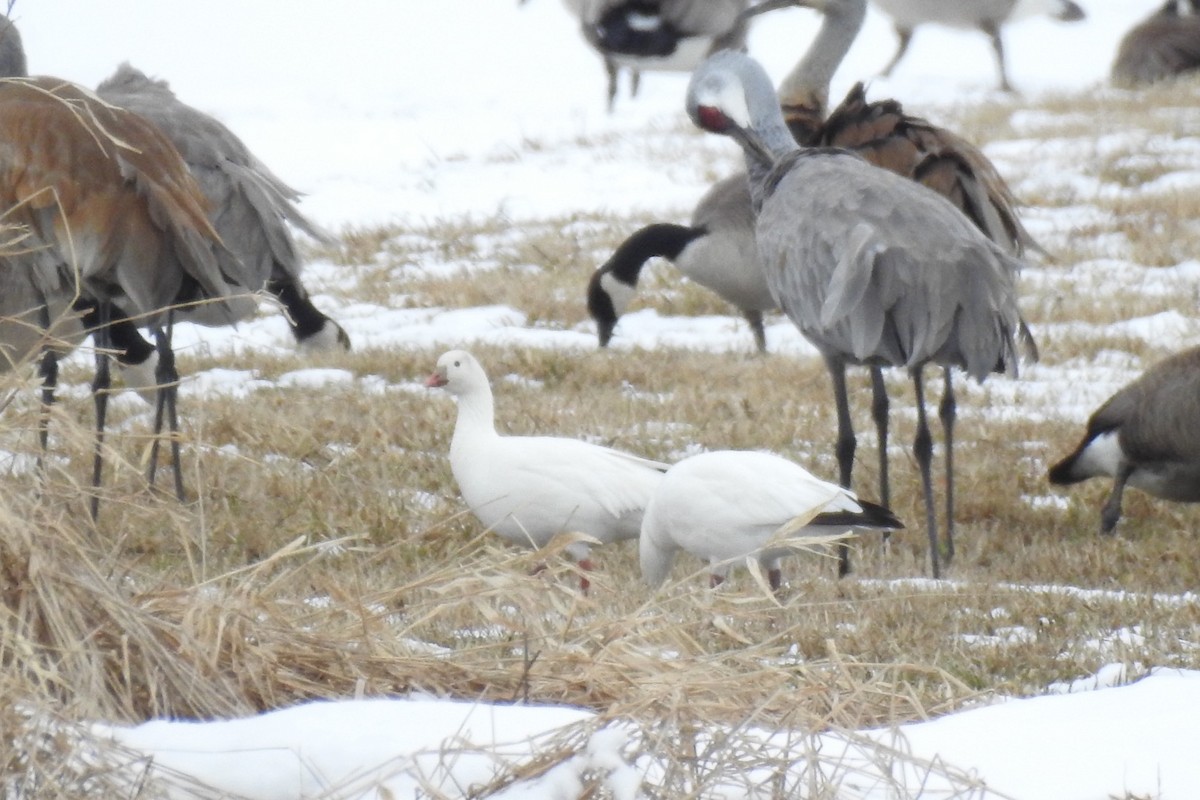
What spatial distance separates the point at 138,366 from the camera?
7.73m

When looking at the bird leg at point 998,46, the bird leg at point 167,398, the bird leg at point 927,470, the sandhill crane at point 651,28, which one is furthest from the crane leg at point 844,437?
the bird leg at point 998,46

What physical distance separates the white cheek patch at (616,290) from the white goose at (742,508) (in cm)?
373

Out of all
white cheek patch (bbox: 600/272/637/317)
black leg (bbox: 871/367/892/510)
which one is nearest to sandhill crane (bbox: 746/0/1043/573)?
black leg (bbox: 871/367/892/510)

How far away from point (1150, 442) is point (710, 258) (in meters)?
2.66

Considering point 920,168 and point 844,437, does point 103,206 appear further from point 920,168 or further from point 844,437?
point 920,168

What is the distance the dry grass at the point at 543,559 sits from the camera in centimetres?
325

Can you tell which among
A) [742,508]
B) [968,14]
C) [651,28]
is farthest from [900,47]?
[742,508]

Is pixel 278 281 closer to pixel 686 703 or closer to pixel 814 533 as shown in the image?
pixel 814 533

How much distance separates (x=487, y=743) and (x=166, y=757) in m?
0.57

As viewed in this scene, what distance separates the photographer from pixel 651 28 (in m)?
18.1

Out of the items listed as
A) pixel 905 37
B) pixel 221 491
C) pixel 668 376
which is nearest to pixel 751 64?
pixel 668 376

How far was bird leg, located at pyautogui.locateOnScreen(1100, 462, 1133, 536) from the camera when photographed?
6453 millimetres

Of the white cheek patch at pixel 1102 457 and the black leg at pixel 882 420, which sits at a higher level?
the black leg at pixel 882 420

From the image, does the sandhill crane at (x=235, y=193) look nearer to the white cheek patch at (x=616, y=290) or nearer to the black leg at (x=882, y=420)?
the white cheek patch at (x=616, y=290)
